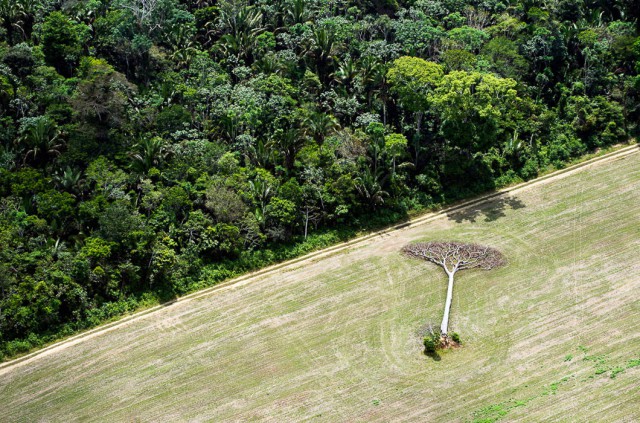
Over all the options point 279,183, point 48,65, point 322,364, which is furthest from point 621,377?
point 48,65

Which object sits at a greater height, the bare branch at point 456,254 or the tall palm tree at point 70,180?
the tall palm tree at point 70,180

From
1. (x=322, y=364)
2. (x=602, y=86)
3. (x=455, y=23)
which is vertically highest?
(x=455, y=23)

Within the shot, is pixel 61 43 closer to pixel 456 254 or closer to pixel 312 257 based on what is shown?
pixel 312 257

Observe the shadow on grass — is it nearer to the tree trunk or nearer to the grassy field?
the grassy field

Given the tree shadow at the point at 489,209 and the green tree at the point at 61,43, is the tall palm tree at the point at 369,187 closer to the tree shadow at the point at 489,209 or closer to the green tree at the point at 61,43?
the tree shadow at the point at 489,209

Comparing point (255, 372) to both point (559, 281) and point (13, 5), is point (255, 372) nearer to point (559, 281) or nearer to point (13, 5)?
point (559, 281)

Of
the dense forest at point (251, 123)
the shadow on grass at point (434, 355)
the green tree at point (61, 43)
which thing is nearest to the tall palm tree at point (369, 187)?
the dense forest at point (251, 123)
